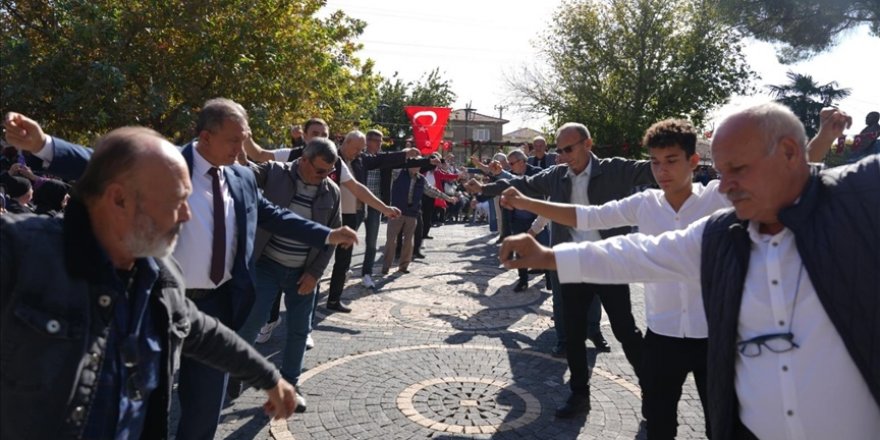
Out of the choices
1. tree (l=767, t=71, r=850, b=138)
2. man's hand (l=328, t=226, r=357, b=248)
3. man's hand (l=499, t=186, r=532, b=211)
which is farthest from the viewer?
tree (l=767, t=71, r=850, b=138)

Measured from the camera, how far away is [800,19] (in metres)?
11.7

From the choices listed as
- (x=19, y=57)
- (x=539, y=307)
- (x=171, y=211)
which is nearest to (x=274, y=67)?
(x=19, y=57)

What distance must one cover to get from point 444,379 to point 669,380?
2235 millimetres

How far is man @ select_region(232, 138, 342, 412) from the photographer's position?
463 cm

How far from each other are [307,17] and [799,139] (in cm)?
1661

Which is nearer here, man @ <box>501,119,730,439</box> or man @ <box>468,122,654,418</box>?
man @ <box>501,119,730,439</box>

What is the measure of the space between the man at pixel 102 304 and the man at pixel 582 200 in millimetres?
3055

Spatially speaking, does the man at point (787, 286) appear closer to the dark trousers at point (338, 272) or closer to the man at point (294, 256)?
the man at point (294, 256)

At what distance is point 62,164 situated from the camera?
2.66 metres

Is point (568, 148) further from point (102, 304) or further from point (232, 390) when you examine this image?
point (102, 304)

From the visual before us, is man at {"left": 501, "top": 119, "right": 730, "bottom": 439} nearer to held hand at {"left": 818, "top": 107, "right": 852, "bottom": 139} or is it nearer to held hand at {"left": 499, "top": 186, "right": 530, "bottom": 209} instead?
held hand at {"left": 499, "top": 186, "right": 530, "bottom": 209}

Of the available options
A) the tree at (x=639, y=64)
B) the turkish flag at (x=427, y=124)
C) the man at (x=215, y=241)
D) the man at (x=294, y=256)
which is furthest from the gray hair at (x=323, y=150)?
the tree at (x=639, y=64)

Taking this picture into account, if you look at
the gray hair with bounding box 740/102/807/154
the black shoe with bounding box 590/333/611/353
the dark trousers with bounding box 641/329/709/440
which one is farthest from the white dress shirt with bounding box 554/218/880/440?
the black shoe with bounding box 590/333/611/353

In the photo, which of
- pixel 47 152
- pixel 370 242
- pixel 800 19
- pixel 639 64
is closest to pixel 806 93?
pixel 639 64
